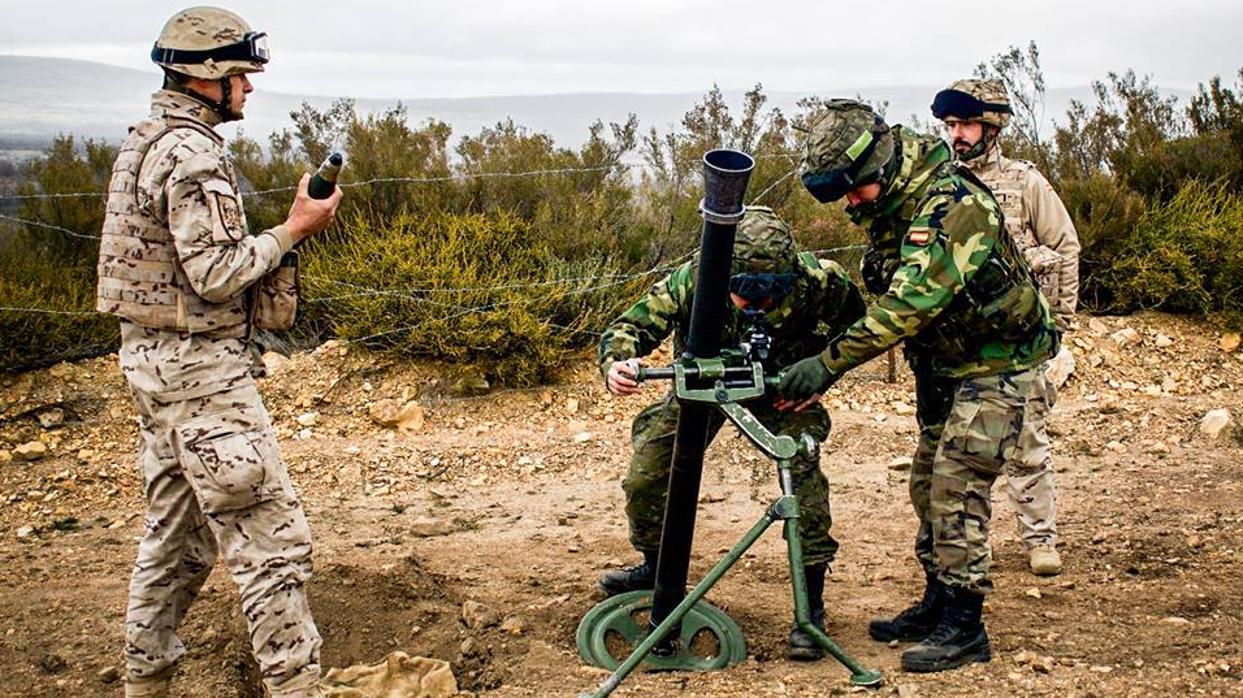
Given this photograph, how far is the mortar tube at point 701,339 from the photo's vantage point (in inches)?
138

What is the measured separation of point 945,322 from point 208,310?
89.0 inches

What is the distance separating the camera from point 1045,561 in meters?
5.41

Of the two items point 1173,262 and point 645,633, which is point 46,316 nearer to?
point 645,633

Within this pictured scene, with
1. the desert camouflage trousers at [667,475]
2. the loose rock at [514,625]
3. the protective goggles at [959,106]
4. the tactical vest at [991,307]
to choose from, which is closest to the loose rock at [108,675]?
the loose rock at [514,625]

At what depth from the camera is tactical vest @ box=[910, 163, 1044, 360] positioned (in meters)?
4.15

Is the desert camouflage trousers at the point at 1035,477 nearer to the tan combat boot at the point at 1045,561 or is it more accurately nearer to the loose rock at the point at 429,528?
the tan combat boot at the point at 1045,561

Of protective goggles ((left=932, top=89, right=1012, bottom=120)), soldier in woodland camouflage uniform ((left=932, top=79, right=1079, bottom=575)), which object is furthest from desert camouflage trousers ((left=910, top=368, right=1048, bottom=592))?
protective goggles ((left=932, top=89, right=1012, bottom=120))

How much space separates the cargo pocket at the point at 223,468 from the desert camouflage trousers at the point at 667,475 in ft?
4.78

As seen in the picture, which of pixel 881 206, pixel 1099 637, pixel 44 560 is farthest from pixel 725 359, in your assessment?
pixel 44 560

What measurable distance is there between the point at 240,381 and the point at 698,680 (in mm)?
1661

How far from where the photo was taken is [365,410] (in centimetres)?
809

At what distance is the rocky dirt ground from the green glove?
89cm

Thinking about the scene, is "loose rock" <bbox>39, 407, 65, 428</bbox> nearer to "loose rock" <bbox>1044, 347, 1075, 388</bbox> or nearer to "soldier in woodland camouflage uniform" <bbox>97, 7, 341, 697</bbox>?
"soldier in woodland camouflage uniform" <bbox>97, 7, 341, 697</bbox>

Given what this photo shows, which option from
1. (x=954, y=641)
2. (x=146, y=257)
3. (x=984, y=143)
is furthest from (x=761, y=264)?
(x=146, y=257)
